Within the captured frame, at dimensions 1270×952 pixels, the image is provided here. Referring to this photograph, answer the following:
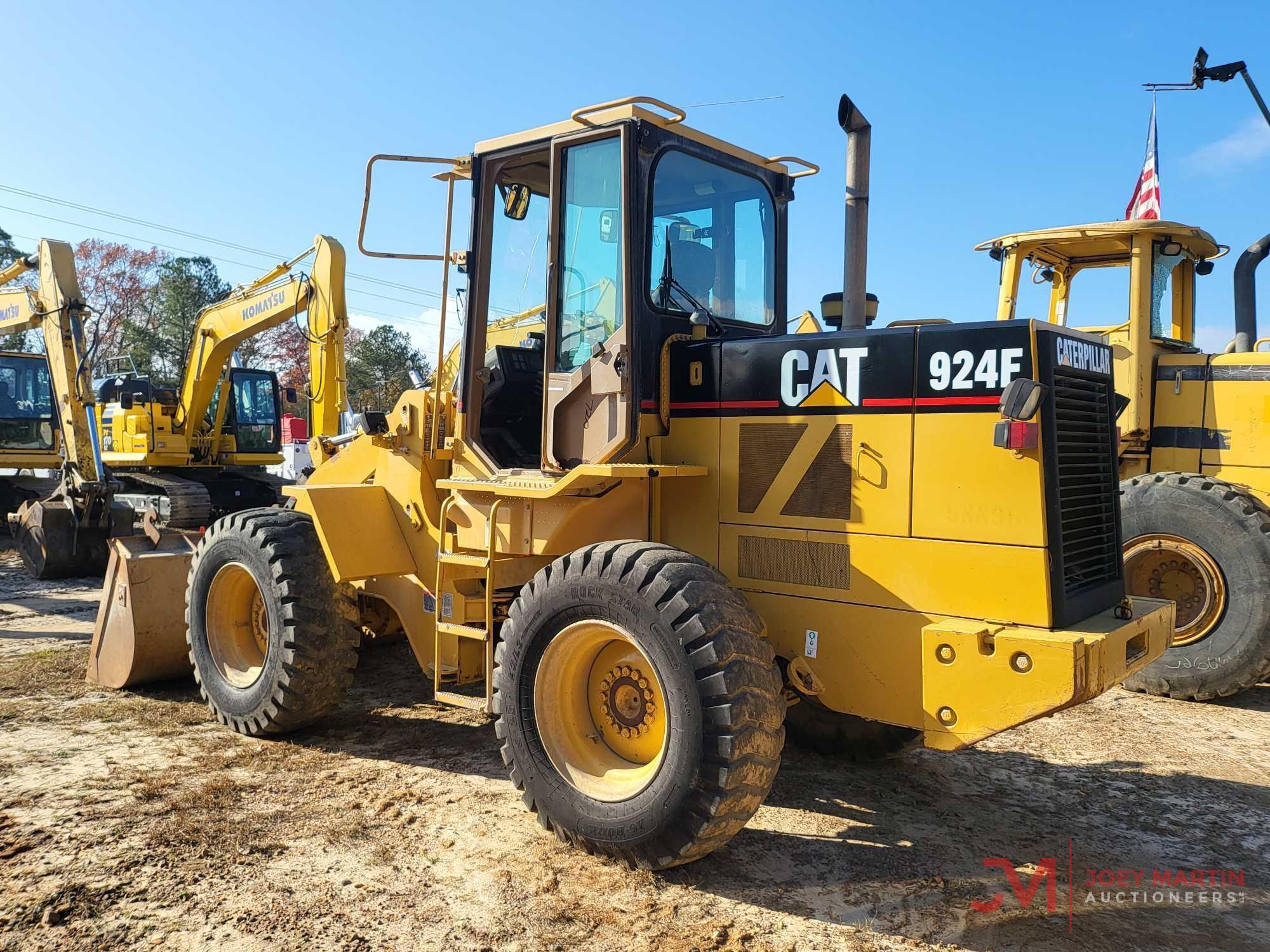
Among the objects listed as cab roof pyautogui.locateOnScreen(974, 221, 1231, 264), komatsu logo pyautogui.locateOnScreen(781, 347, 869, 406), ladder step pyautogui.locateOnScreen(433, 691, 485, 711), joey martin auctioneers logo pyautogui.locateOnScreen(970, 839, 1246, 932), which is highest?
cab roof pyautogui.locateOnScreen(974, 221, 1231, 264)

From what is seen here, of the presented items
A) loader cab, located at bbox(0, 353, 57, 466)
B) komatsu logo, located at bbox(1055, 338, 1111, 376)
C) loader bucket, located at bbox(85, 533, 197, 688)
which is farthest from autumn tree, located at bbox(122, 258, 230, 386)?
komatsu logo, located at bbox(1055, 338, 1111, 376)

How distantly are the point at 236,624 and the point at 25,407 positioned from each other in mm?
12109

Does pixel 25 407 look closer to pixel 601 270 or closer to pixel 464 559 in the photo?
pixel 464 559

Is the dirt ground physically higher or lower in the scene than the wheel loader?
lower

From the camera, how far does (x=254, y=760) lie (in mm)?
5051

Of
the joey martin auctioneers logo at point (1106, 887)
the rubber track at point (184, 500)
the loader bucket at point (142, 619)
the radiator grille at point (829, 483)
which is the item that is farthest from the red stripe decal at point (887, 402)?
the rubber track at point (184, 500)

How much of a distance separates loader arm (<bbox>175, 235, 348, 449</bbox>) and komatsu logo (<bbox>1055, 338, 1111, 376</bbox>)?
856 centimetres

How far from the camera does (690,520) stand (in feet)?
14.8

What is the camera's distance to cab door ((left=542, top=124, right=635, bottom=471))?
4.35 m

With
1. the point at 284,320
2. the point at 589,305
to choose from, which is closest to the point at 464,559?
the point at 589,305

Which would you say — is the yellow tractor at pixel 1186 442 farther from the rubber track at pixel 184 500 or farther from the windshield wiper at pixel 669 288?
the rubber track at pixel 184 500

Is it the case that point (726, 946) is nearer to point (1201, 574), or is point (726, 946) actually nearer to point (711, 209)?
point (711, 209)

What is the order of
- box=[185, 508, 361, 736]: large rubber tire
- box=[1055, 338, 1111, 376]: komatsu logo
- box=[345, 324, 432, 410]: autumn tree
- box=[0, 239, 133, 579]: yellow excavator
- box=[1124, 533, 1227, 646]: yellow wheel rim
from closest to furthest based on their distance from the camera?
box=[1055, 338, 1111, 376]: komatsu logo, box=[185, 508, 361, 736]: large rubber tire, box=[1124, 533, 1227, 646]: yellow wheel rim, box=[0, 239, 133, 579]: yellow excavator, box=[345, 324, 432, 410]: autumn tree

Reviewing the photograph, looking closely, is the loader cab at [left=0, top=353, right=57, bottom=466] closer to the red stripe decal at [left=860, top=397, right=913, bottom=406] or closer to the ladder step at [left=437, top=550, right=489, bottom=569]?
the ladder step at [left=437, top=550, right=489, bottom=569]
